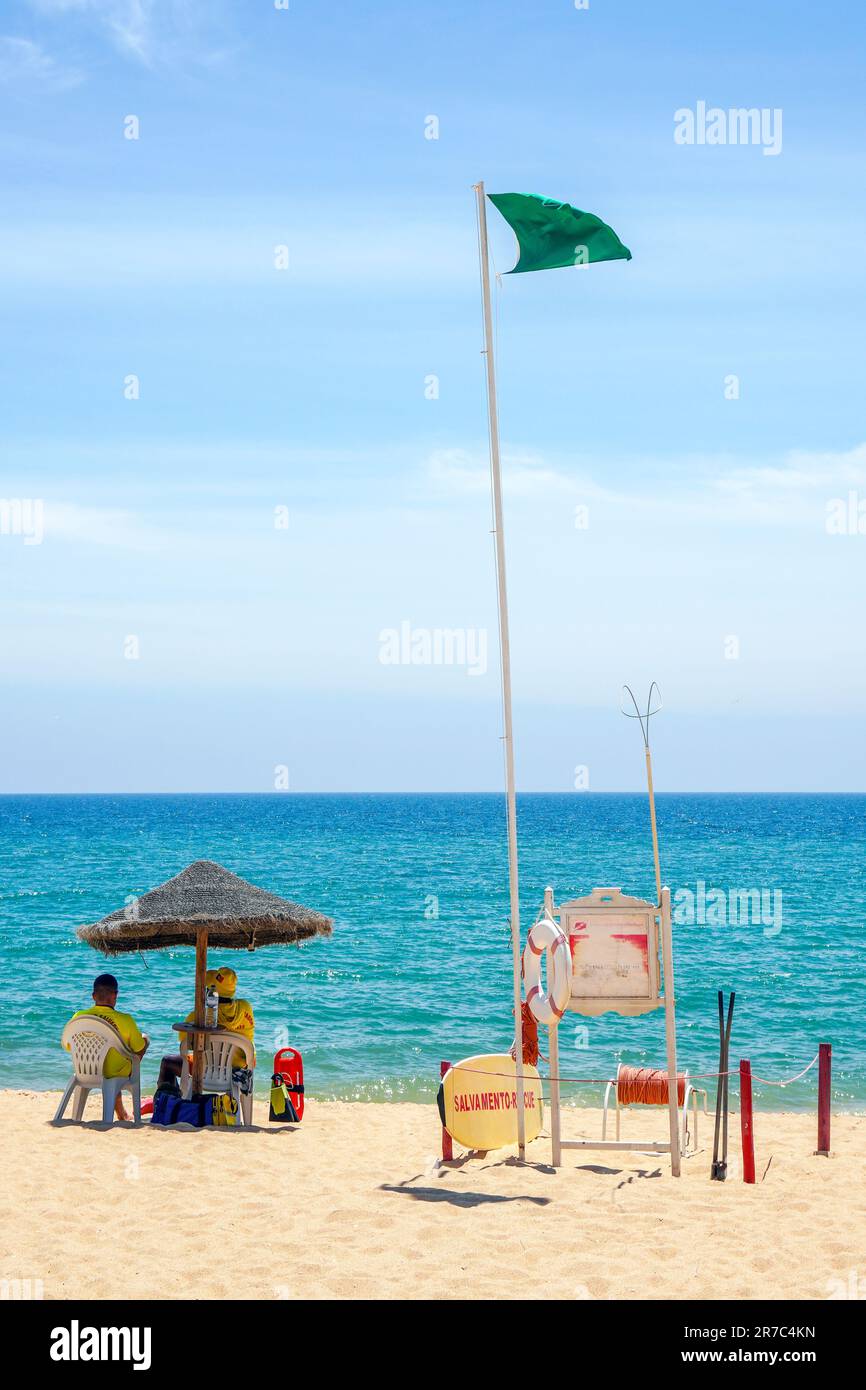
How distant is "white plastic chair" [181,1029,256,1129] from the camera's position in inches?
516

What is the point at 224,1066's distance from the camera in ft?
43.4

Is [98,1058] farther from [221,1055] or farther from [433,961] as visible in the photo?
[433,961]

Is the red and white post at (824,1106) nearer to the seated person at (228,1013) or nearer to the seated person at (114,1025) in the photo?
the seated person at (228,1013)

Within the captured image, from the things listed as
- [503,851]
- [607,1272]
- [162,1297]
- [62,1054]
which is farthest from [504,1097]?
[503,851]

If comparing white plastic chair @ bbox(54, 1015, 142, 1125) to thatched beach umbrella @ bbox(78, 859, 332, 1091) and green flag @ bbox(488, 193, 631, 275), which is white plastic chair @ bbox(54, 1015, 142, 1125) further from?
green flag @ bbox(488, 193, 631, 275)

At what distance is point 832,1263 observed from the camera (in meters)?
8.55

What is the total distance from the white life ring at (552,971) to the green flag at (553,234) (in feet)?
19.0

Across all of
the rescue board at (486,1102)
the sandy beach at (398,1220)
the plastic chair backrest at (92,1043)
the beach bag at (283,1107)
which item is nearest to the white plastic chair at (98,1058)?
the plastic chair backrest at (92,1043)

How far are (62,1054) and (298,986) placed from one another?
340 inches

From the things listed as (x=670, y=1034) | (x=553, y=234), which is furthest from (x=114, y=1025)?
(x=553, y=234)

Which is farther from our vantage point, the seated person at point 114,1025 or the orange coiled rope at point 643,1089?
the seated person at point 114,1025

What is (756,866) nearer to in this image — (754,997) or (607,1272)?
(754,997)

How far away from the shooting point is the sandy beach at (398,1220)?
8.02 metres

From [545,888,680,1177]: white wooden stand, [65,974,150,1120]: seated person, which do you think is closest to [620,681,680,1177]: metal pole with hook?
[545,888,680,1177]: white wooden stand
